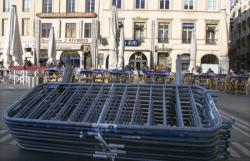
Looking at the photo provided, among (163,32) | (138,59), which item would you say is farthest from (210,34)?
(138,59)

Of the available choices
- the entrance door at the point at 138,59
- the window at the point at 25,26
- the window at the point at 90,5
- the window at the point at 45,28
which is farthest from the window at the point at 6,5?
the entrance door at the point at 138,59

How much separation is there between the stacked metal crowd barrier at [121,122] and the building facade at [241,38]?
58104mm

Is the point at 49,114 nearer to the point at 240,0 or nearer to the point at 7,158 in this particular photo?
the point at 7,158

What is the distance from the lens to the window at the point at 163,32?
50062 mm

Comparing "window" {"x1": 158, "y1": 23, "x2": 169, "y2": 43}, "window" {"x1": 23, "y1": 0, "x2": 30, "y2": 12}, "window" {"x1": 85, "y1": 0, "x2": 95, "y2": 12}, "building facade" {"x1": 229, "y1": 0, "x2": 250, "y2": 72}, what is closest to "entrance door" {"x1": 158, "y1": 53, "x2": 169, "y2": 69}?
"window" {"x1": 158, "y1": 23, "x2": 169, "y2": 43}

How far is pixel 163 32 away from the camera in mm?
50344

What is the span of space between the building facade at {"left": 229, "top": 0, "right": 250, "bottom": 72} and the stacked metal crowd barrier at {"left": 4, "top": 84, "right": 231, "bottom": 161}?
58.1 m

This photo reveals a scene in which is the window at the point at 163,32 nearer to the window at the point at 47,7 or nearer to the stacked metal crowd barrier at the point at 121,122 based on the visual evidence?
the window at the point at 47,7

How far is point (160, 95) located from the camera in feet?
23.0

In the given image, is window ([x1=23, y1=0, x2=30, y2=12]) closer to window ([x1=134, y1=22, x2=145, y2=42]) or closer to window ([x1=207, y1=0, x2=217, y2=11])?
window ([x1=134, y1=22, x2=145, y2=42])

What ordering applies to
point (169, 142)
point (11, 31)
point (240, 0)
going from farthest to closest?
point (240, 0) < point (11, 31) < point (169, 142)

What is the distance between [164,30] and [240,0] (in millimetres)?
34516

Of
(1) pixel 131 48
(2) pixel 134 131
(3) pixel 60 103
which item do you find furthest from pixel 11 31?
(1) pixel 131 48

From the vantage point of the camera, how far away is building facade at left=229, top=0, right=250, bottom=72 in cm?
6794
